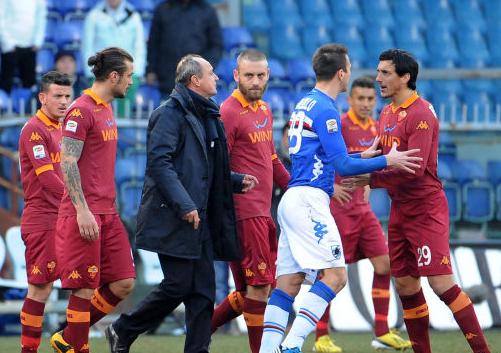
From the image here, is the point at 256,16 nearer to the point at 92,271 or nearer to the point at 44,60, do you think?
the point at 44,60

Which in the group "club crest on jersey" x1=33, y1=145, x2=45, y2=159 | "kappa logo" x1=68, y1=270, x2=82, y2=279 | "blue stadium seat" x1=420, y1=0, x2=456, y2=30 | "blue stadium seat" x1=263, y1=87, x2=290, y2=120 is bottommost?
"kappa logo" x1=68, y1=270, x2=82, y2=279

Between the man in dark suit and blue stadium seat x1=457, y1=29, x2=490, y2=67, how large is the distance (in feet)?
33.2

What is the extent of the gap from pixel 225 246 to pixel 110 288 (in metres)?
1.07

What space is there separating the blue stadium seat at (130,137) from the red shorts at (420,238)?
198 inches

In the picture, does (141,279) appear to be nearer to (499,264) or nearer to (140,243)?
(499,264)

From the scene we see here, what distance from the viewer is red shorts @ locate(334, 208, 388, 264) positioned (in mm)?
10617

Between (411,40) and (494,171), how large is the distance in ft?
12.5

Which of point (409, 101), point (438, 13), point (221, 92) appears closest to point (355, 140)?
point (409, 101)

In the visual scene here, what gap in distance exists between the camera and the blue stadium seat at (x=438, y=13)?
1809 cm

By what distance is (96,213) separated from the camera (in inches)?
329

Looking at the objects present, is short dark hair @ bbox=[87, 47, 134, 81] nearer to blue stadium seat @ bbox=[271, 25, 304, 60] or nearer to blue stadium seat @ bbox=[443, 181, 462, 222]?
blue stadium seat @ bbox=[443, 181, 462, 222]

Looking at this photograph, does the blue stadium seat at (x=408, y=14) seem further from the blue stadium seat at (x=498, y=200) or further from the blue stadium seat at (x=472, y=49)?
the blue stadium seat at (x=498, y=200)

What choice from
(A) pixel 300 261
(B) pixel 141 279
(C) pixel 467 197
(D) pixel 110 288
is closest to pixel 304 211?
(A) pixel 300 261

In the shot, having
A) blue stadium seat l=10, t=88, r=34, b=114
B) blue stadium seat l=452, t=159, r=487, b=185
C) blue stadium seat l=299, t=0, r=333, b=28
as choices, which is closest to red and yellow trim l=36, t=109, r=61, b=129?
blue stadium seat l=10, t=88, r=34, b=114
